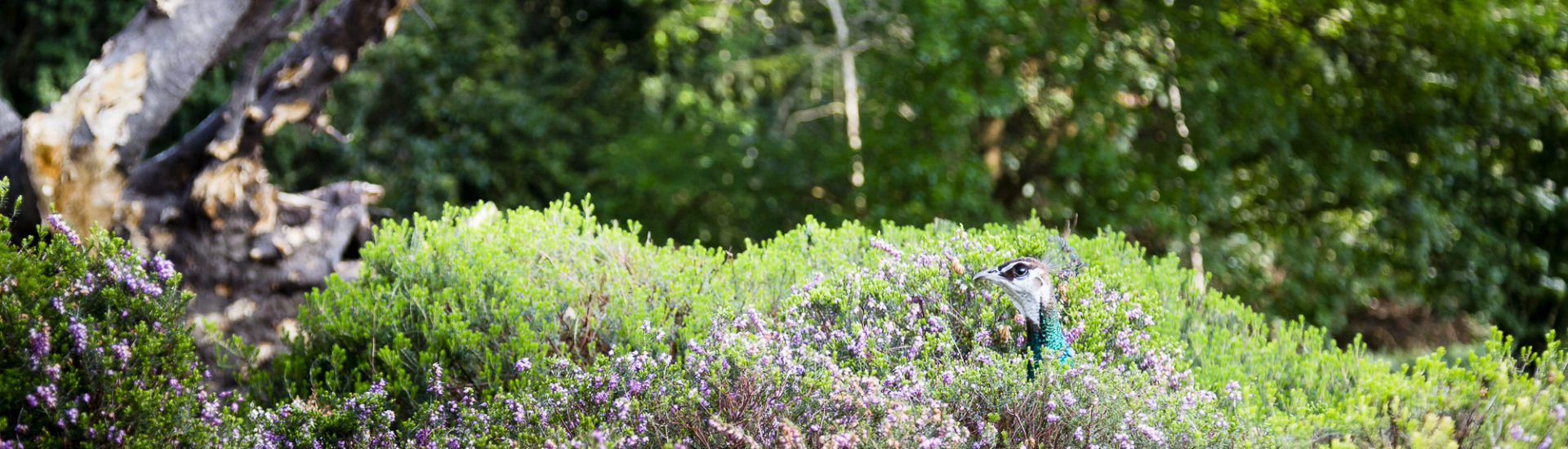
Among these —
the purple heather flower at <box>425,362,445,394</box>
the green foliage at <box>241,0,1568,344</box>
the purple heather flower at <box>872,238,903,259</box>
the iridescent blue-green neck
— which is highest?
the purple heather flower at <box>425,362,445,394</box>

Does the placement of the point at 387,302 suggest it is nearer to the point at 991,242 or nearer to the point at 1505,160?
the point at 991,242

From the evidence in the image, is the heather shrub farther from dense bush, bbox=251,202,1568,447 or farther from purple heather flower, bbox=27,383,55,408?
purple heather flower, bbox=27,383,55,408

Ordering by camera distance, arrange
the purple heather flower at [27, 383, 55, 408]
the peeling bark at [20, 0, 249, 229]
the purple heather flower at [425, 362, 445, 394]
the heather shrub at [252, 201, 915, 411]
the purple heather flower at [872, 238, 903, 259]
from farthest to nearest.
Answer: the peeling bark at [20, 0, 249, 229], the purple heather flower at [872, 238, 903, 259], the heather shrub at [252, 201, 915, 411], the purple heather flower at [425, 362, 445, 394], the purple heather flower at [27, 383, 55, 408]

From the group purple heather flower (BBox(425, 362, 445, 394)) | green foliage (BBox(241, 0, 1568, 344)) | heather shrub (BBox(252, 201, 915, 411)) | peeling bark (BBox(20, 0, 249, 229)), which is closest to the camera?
purple heather flower (BBox(425, 362, 445, 394))

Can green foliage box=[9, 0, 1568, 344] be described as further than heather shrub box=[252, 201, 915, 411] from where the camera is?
Yes

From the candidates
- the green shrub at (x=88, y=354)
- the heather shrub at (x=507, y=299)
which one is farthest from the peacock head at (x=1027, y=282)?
the green shrub at (x=88, y=354)

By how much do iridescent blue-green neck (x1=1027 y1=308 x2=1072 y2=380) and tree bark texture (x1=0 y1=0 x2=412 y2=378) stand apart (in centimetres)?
361

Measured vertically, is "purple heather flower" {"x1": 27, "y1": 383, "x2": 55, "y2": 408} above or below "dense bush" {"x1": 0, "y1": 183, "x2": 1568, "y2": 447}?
above

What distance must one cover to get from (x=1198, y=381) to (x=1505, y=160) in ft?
24.8

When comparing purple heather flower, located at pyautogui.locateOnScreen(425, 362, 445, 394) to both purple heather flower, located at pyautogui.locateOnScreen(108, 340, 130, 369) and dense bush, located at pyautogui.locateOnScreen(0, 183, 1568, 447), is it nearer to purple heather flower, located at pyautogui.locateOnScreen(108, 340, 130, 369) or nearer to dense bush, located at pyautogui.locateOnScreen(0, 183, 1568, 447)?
dense bush, located at pyautogui.locateOnScreen(0, 183, 1568, 447)

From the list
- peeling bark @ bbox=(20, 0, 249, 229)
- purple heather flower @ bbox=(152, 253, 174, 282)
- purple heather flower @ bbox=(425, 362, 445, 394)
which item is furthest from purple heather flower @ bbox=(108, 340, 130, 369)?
peeling bark @ bbox=(20, 0, 249, 229)

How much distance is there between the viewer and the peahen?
11.6ft

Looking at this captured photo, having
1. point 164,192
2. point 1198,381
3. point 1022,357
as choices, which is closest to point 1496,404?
point 1198,381

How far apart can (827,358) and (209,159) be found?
3.77 m
